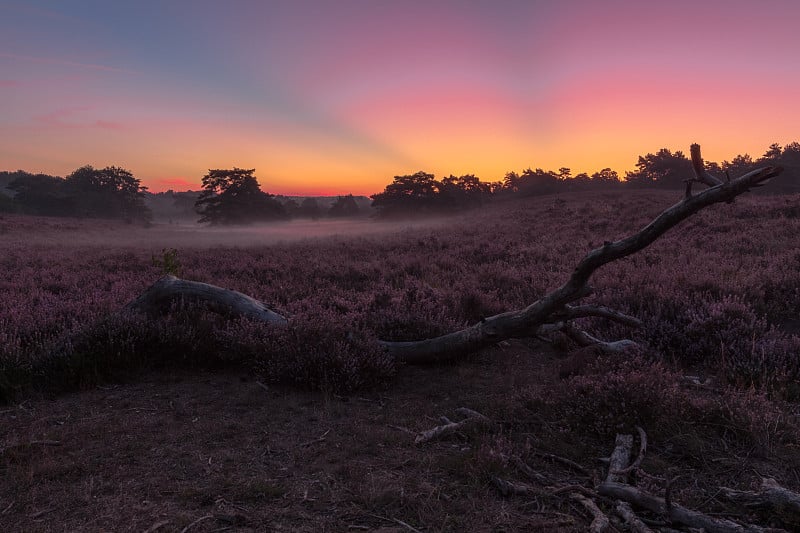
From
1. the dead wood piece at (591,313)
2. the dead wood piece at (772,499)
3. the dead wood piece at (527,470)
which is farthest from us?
the dead wood piece at (591,313)

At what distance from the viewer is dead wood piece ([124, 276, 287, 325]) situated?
6.54 m

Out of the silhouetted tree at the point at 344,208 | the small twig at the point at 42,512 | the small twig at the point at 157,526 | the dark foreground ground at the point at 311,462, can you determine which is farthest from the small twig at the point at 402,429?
the silhouetted tree at the point at 344,208

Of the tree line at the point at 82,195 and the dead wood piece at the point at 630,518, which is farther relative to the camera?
the tree line at the point at 82,195

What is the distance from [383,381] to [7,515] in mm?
3315

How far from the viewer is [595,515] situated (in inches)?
101

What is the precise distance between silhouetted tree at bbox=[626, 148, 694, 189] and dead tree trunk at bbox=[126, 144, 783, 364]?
5729 cm

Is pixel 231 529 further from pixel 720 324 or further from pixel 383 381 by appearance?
pixel 720 324

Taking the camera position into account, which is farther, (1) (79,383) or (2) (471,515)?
(1) (79,383)

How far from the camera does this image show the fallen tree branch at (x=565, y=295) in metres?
3.71

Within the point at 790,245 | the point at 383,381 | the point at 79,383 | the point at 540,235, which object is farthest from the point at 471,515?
the point at 540,235

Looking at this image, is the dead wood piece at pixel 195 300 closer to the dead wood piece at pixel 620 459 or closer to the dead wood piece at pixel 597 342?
the dead wood piece at pixel 597 342

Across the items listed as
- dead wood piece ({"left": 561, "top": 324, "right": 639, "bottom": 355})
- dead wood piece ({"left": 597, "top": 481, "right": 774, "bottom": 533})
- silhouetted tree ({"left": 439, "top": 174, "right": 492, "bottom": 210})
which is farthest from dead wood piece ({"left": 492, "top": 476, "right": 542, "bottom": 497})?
silhouetted tree ({"left": 439, "top": 174, "right": 492, "bottom": 210})

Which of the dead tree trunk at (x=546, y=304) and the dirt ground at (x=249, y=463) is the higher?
the dead tree trunk at (x=546, y=304)

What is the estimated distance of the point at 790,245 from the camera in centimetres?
1207
